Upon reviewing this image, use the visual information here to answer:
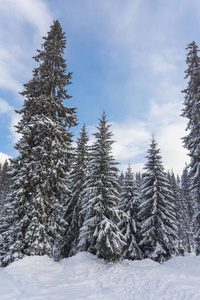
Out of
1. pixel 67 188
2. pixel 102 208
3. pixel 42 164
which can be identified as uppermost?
pixel 42 164

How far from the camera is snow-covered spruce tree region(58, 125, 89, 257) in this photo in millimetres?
18600

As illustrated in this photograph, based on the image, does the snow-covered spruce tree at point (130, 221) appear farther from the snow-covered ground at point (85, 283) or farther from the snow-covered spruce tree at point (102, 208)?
the snow-covered ground at point (85, 283)

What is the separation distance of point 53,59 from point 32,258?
54.2ft

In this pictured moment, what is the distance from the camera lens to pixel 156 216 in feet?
62.4

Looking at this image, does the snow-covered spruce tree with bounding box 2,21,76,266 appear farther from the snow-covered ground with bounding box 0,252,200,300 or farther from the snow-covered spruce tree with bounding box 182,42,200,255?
the snow-covered spruce tree with bounding box 182,42,200,255

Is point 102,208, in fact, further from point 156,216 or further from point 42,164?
point 156,216

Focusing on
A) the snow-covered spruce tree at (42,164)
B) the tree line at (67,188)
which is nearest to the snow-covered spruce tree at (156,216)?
the tree line at (67,188)

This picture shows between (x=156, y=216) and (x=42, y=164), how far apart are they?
13147 mm

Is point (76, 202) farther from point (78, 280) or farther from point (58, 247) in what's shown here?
point (78, 280)

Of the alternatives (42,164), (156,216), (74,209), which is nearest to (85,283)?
(42,164)

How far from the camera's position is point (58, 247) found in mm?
19109

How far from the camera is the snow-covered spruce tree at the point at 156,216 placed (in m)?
18.2

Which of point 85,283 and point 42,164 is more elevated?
point 42,164

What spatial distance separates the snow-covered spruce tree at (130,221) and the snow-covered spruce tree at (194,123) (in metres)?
6.02
